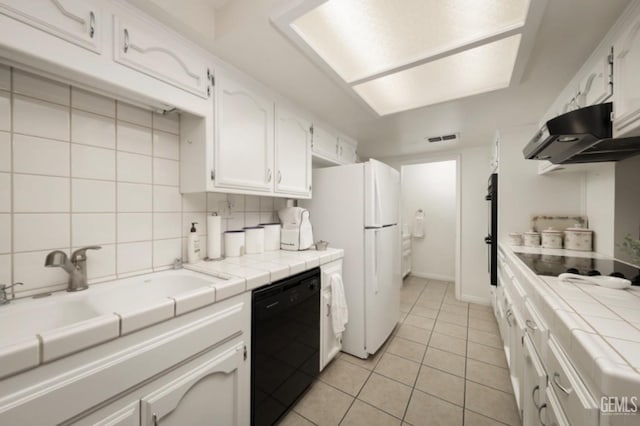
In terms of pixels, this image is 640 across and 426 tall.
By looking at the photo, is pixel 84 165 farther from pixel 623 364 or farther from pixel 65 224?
pixel 623 364

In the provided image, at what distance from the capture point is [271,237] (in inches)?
75.2

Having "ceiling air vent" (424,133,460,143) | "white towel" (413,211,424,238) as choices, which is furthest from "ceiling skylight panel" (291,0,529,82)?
"white towel" (413,211,424,238)

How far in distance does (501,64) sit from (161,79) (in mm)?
1917

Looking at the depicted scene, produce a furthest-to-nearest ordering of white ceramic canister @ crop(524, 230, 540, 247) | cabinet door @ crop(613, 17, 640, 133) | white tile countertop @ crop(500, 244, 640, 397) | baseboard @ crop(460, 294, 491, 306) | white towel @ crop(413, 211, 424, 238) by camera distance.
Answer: white towel @ crop(413, 211, 424, 238) < baseboard @ crop(460, 294, 491, 306) < white ceramic canister @ crop(524, 230, 540, 247) < cabinet door @ crop(613, 17, 640, 133) < white tile countertop @ crop(500, 244, 640, 397)

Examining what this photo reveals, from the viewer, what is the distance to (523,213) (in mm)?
2295

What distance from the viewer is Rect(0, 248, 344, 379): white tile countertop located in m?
0.58

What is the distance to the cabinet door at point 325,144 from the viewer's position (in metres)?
2.14

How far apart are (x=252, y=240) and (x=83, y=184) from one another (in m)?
0.95

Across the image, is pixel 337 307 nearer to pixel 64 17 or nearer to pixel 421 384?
pixel 421 384

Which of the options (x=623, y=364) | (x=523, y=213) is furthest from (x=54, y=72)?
(x=523, y=213)

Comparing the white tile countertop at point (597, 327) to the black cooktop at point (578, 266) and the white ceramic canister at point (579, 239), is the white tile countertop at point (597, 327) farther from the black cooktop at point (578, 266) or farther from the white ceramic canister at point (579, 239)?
the white ceramic canister at point (579, 239)

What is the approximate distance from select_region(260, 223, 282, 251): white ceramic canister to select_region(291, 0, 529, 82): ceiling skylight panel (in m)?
1.24

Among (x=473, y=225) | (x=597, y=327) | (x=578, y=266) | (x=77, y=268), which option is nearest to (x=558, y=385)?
(x=597, y=327)

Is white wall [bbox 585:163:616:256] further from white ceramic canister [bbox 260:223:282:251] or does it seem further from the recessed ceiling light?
white ceramic canister [bbox 260:223:282:251]
